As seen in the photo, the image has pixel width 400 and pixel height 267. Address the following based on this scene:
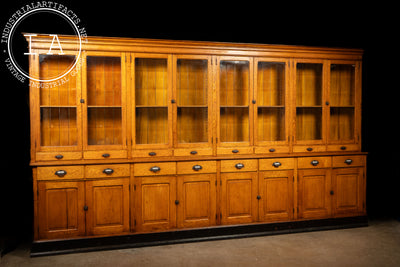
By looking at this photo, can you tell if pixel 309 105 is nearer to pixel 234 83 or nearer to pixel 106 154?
pixel 234 83

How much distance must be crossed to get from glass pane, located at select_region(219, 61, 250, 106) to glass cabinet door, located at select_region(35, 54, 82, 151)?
1656 millimetres

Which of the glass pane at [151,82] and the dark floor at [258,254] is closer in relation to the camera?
the dark floor at [258,254]

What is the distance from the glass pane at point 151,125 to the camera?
12.5 feet

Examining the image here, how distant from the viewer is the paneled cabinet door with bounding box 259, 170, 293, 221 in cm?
407

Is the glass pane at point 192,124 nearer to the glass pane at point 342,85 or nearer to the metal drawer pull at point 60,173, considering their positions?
the metal drawer pull at point 60,173

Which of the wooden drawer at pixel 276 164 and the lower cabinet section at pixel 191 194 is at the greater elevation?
the wooden drawer at pixel 276 164

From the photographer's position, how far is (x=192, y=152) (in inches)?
153

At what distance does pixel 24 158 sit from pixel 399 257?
14.5 ft

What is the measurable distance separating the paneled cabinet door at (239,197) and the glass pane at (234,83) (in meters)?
0.88

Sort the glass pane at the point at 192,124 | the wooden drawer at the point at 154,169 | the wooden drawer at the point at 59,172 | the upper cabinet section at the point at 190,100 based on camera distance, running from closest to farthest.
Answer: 1. the wooden drawer at the point at 59,172
2. the upper cabinet section at the point at 190,100
3. the wooden drawer at the point at 154,169
4. the glass pane at the point at 192,124

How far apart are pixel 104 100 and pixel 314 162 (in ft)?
8.66

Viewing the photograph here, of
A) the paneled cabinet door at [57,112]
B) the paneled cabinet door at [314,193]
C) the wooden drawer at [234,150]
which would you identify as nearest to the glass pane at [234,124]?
the wooden drawer at [234,150]

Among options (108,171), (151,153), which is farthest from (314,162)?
(108,171)

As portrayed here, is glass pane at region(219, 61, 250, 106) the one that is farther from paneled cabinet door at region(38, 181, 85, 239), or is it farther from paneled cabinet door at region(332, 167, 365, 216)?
paneled cabinet door at region(38, 181, 85, 239)
